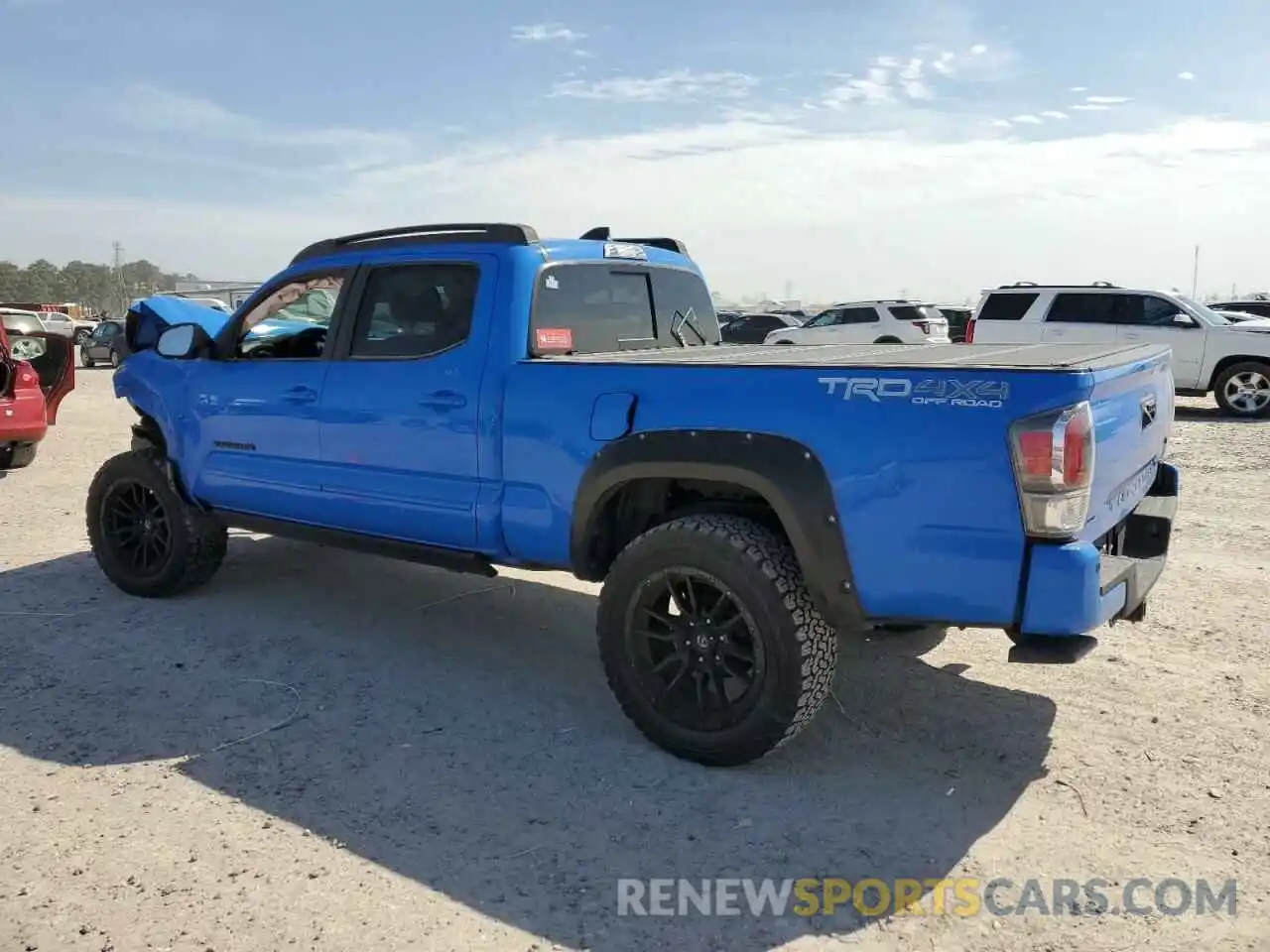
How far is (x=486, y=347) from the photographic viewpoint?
423cm

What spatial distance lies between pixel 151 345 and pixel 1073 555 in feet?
17.2

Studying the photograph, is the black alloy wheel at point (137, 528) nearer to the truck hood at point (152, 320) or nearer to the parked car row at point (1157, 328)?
the truck hood at point (152, 320)

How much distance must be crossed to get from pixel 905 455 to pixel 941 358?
88 cm

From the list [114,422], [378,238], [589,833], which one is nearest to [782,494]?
[589,833]

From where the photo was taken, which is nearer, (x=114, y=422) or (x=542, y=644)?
(x=542, y=644)

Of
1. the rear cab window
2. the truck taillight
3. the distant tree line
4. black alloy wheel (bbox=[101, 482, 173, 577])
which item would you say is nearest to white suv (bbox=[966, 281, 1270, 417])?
the rear cab window

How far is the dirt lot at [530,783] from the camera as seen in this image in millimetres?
2785

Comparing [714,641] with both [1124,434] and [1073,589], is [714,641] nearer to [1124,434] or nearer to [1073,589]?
[1073,589]

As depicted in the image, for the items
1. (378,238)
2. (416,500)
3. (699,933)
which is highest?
(378,238)

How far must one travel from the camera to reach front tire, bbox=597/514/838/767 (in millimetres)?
3439

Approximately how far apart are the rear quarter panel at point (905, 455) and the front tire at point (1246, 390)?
46.0ft

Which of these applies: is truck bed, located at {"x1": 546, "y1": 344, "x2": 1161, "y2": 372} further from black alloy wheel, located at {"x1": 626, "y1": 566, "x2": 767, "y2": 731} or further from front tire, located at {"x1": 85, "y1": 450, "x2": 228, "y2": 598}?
front tire, located at {"x1": 85, "y1": 450, "x2": 228, "y2": 598}

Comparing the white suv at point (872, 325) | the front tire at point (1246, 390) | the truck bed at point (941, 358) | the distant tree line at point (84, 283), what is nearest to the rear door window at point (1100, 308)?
the front tire at point (1246, 390)

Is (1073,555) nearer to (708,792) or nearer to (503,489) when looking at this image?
(708,792)
